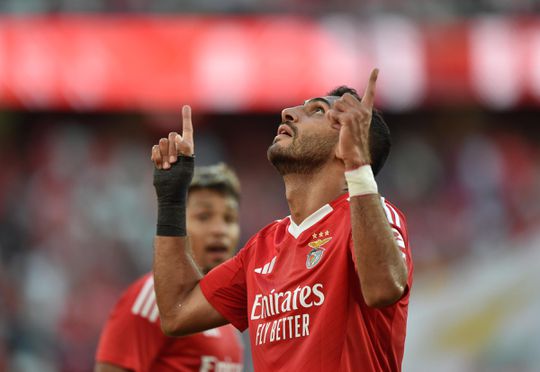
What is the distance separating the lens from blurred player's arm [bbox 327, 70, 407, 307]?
10.6 ft

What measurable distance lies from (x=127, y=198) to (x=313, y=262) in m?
11.0

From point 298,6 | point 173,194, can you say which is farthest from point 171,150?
point 298,6

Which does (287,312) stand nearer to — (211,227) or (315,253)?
(315,253)

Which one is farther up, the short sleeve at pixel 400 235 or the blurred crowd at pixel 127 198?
the blurred crowd at pixel 127 198

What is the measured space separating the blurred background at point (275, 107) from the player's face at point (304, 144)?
401 inches

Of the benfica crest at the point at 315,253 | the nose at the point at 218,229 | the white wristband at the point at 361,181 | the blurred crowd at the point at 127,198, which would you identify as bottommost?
the benfica crest at the point at 315,253

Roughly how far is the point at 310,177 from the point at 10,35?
11.2m

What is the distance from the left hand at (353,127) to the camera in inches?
132

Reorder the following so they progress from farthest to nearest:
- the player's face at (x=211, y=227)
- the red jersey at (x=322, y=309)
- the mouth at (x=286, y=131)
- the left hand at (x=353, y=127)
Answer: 1. the player's face at (x=211, y=227)
2. the mouth at (x=286, y=131)
3. the red jersey at (x=322, y=309)
4. the left hand at (x=353, y=127)

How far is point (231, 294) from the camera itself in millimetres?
4129

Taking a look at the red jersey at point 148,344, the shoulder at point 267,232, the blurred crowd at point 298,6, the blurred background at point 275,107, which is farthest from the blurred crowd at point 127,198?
the shoulder at point 267,232

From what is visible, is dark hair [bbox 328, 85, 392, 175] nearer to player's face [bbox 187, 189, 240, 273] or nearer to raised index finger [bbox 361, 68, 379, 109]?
raised index finger [bbox 361, 68, 379, 109]

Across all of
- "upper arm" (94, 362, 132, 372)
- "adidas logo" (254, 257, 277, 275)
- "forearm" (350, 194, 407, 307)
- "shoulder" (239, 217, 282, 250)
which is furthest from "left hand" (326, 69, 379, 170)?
"upper arm" (94, 362, 132, 372)

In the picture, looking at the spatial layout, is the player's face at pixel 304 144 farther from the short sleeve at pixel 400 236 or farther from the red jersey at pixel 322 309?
the short sleeve at pixel 400 236
